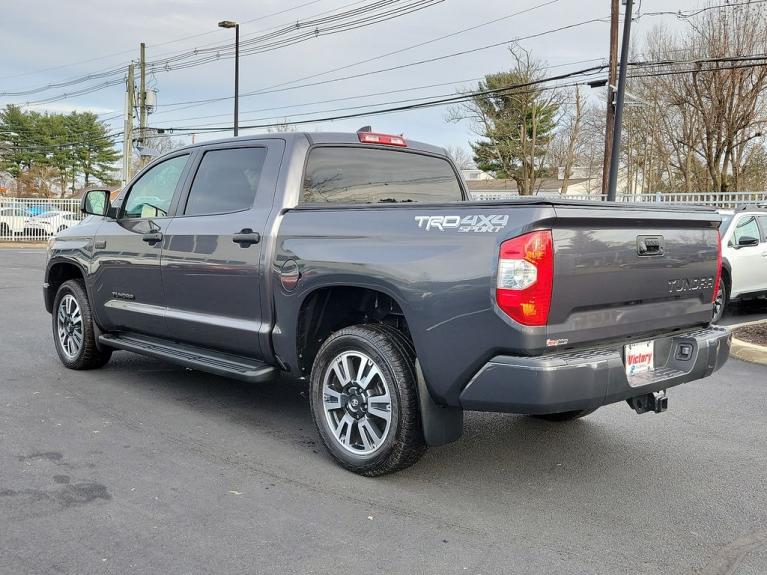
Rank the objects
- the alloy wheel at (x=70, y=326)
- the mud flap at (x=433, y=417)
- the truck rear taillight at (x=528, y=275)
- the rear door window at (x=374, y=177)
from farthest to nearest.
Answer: the alloy wheel at (x=70, y=326)
the rear door window at (x=374, y=177)
the mud flap at (x=433, y=417)
the truck rear taillight at (x=528, y=275)

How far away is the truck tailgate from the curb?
12.3 feet

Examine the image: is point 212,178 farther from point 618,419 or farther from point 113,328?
point 618,419

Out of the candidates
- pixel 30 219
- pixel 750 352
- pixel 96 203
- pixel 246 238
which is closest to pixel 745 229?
pixel 750 352

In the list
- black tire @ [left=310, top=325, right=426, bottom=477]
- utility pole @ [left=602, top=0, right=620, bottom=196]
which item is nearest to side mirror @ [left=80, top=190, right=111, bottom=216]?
black tire @ [left=310, top=325, right=426, bottom=477]

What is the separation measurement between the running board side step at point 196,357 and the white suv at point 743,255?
26.0 ft

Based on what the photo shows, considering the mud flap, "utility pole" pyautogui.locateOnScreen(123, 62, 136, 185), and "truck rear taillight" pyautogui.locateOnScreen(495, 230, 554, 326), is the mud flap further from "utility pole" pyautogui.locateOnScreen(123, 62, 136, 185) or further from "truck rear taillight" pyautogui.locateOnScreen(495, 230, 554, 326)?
"utility pole" pyautogui.locateOnScreen(123, 62, 136, 185)

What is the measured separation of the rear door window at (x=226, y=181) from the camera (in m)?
4.88

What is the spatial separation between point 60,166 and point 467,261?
2922 inches

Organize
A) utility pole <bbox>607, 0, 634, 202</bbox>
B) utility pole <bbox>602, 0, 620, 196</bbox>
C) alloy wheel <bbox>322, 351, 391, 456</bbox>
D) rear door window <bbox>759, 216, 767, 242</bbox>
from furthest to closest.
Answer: utility pole <bbox>602, 0, 620, 196</bbox>, utility pole <bbox>607, 0, 634, 202</bbox>, rear door window <bbox>759, 216, 767, 242</bbox>, alloy wheel <bbox>322, 351, 391, 456</bbox>

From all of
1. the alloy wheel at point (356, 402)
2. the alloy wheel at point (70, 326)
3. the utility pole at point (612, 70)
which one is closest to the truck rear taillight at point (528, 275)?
the alloy wheel at point (356, 402)

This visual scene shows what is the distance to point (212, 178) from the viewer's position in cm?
523

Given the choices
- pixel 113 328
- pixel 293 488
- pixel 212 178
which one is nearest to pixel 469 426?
pixel 293 488

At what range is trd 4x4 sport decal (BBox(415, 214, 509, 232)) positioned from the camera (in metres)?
3.38

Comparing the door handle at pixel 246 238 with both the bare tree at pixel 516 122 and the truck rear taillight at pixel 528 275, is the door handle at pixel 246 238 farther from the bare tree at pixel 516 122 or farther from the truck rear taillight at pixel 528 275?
the bare tree at pixel 516 122
